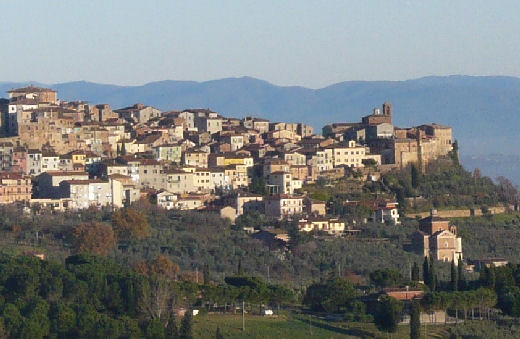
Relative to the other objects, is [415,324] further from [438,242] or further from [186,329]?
[438,242]

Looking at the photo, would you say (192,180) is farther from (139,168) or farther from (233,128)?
(233,128)

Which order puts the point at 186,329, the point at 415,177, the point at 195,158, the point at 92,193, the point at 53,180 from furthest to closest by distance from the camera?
the point at 195,158 < the point at 415,177 < the point at 53,180 < the point at 92,193 < the point at 186,329

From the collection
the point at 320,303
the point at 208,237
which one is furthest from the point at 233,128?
the point at 320,303

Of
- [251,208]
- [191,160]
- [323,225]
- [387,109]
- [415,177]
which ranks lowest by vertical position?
[323,225]

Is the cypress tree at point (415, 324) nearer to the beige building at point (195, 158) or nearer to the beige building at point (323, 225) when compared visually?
the beige building at point (323, 225)

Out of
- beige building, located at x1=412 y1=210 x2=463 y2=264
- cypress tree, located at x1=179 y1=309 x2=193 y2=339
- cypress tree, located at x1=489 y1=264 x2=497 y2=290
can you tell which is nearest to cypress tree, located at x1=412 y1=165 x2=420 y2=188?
beige building, located at x1=412 y1=210 x2=463 y2=264

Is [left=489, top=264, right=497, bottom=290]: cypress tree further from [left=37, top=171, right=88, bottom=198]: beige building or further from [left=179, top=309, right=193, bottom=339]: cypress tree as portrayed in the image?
[left=37, top=171, right=88, bottom=198]: beige building

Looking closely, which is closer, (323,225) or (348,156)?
(323,225)

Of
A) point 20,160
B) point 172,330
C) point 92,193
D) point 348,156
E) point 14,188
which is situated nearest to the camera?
point 172,330

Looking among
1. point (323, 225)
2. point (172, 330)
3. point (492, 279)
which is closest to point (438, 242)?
point (323, 225)
